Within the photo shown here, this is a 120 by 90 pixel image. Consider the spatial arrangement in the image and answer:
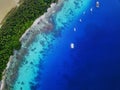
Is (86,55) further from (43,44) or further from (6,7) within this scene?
(6,7)

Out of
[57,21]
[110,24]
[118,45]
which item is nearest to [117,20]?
[110,24]

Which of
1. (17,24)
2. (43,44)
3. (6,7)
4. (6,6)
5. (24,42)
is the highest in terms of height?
(6,6)

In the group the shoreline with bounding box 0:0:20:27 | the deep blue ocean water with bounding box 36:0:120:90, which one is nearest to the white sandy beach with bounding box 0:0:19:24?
the shoreline with bounding box 0:0:20:27

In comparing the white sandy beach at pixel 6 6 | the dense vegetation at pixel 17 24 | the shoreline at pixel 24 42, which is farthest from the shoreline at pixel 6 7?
the shoreline at pixel 24 42

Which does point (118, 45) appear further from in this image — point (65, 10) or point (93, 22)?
point (65, 10)

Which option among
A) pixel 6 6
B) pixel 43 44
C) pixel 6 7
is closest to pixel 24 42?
pixel 43 44

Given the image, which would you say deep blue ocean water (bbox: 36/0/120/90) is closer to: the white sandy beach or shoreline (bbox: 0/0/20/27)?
shoreline (bbox: 0/0/20/27)

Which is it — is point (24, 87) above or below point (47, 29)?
below
